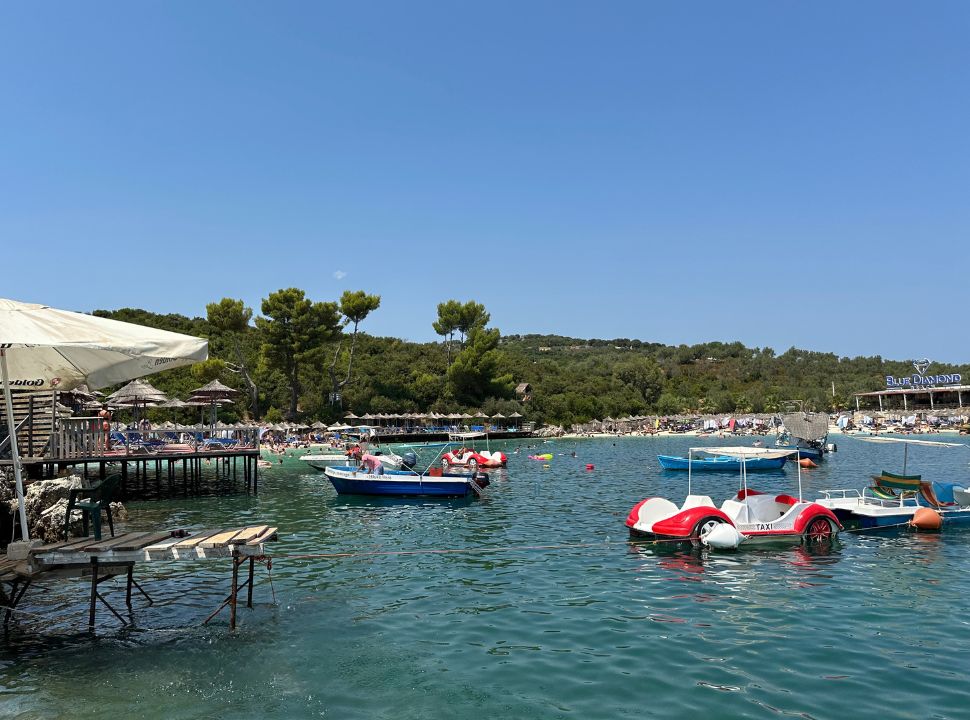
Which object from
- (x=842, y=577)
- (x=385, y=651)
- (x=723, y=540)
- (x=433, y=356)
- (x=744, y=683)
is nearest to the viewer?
(x=744, y=683)

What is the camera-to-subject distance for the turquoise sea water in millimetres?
7469

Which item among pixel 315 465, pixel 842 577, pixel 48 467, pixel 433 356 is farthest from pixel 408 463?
pixel 433 356

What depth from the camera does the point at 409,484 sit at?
88.4ft

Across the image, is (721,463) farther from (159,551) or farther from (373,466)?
(159,551)

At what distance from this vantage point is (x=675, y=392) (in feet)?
369

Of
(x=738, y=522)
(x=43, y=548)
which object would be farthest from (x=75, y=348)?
(x=738, y=522)

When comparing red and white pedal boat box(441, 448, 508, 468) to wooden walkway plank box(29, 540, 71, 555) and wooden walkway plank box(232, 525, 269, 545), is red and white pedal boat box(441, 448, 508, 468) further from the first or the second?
wooden walkway plank box(29, 540, 71, 555)

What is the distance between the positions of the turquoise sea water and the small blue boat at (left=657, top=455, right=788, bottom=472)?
21.3 metres

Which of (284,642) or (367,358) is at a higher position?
(367,358)

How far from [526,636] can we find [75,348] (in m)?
7.63

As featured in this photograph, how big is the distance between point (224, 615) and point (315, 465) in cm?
2934

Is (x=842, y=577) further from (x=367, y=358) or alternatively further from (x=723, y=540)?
(x=367, y=358)

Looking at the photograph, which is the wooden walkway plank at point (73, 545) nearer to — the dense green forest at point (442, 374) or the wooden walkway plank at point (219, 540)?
the wooden walkway plank at point (219, 540)

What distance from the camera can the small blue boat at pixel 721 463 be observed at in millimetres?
39312
